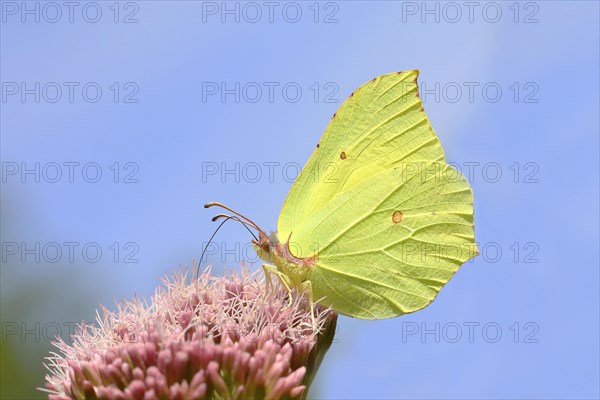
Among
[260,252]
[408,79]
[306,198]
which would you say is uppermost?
[408,79]

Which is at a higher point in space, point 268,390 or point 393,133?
point 393,133


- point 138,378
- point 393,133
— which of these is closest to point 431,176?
point 393,133

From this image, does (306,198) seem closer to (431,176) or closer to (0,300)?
(431,176)

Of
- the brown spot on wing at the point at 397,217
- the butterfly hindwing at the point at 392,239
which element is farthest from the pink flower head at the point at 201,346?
the brown spot on wing at the point at 397,217

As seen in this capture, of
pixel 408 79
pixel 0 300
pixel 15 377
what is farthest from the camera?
pixel 0 300

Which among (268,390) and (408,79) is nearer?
(268,390)

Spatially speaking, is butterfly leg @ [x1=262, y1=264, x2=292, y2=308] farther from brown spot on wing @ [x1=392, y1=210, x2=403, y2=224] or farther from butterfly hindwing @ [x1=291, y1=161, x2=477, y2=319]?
brown spot on wing @ [x1=392, y1=210, x2=403, y2=224]

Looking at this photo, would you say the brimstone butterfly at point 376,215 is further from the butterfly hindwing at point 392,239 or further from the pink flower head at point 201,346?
the pink flower head at point 201,346
